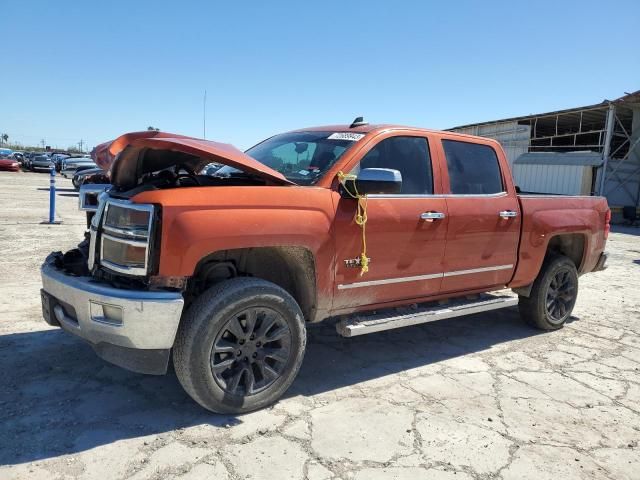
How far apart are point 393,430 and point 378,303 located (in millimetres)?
1048

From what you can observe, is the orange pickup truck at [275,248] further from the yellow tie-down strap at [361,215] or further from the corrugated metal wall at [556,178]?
the corrugated metal wall at [556,178]

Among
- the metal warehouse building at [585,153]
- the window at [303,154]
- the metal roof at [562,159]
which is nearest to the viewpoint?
the window at [303,154]

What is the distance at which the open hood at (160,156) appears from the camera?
10.2 ft

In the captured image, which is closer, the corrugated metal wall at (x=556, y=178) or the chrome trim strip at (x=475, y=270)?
the chrome trim strip at (x=475, y=270)

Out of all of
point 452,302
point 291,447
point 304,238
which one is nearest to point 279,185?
point 304,238

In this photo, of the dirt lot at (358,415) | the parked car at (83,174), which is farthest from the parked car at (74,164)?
the dirt lot at (358,415)

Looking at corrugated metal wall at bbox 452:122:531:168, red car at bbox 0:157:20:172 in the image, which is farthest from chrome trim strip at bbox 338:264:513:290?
red car at bbox 0:157:20:172

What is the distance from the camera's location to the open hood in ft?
10.2

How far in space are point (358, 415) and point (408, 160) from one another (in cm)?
204

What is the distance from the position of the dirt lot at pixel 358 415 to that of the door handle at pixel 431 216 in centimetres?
126

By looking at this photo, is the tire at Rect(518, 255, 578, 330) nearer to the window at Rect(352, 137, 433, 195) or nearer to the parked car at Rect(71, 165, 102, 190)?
the window at Rect(352, 137, 433, 195)

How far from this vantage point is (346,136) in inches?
162

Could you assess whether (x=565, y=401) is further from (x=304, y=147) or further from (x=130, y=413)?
(x=130, y=413)

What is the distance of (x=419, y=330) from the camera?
5.37m
